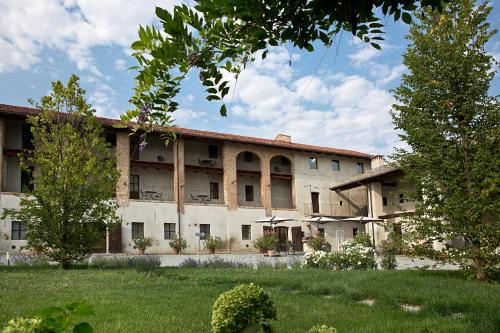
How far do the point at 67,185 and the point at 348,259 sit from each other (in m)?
9.79

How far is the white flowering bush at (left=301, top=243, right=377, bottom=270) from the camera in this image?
14203 mm

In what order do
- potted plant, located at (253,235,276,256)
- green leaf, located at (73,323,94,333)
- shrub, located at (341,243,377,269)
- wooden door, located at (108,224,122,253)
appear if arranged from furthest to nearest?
potted plant, located at (253,235,276,256) < wooden door, located at (108,224,122,253) < shrub, located at (341,243,377,269) < green leaf, located at (73,323,94,333)

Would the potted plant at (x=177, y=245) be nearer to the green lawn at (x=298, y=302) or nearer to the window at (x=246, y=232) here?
the window at (x=246, y=232)

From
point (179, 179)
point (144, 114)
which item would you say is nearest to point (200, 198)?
point (179, 179)

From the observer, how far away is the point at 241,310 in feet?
Result: 13.1

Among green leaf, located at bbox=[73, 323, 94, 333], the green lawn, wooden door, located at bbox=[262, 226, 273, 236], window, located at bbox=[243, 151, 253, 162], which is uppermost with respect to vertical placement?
window, located at bbox=[243, 151, 253, 162]

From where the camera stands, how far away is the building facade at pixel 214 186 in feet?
93.4

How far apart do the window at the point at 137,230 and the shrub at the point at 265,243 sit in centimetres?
803

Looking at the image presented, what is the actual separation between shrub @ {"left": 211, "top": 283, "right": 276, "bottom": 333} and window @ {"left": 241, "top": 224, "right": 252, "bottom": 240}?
1173 inches

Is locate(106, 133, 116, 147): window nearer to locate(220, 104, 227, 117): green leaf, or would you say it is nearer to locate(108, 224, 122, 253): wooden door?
locate(108, 224, 122, 253): wooden door

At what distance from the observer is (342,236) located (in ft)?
120

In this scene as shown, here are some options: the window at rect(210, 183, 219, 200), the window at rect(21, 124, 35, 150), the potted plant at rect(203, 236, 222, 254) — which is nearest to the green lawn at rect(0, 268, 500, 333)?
the window at rect(21, 124, 35, 150)

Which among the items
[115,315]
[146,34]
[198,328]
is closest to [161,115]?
[146,34]

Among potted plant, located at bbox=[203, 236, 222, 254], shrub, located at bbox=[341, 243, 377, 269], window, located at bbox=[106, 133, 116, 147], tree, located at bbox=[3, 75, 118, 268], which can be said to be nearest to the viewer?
shrub, located at bbox=[341, 243, 377, 269]
